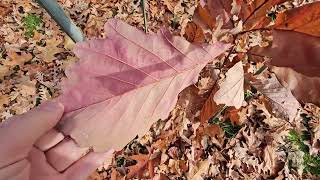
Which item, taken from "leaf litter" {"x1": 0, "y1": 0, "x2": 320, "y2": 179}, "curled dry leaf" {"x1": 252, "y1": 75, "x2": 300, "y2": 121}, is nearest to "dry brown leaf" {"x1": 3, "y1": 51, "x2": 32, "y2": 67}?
"leaf litter" {"x1": 0, "y1": 0, "x2": 320, "y2": 179}

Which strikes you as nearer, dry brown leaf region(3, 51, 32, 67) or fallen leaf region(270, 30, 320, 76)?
fallen leaf region(270, 30, 320, 76)

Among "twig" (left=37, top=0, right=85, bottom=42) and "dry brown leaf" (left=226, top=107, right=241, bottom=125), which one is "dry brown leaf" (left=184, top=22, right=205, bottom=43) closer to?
"twig" (left=37, top=0, right=85, bottom=42)

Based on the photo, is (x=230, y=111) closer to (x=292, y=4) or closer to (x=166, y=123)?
(x=166, y=123)

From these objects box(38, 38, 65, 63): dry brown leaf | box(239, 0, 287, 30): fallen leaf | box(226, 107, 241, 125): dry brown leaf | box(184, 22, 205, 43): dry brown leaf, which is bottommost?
box(38, 38, 65, 63): dry brown leaf

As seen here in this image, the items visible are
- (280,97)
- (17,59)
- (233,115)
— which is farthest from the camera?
(17,59)

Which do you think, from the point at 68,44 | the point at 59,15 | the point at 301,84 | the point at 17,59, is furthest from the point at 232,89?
the point at 17,59

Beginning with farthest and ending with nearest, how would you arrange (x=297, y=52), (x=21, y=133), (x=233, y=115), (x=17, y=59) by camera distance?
(x=17, y=59)
(x=233, y=115)
(x=21, y=133)
(x=297, y=52)

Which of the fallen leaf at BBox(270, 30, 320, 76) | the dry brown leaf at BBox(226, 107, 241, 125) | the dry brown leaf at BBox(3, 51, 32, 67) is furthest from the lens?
the dry brown leaf at BBox(3, 51, 32, 67)

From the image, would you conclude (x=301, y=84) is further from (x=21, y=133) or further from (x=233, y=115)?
(x=233, y=115)
